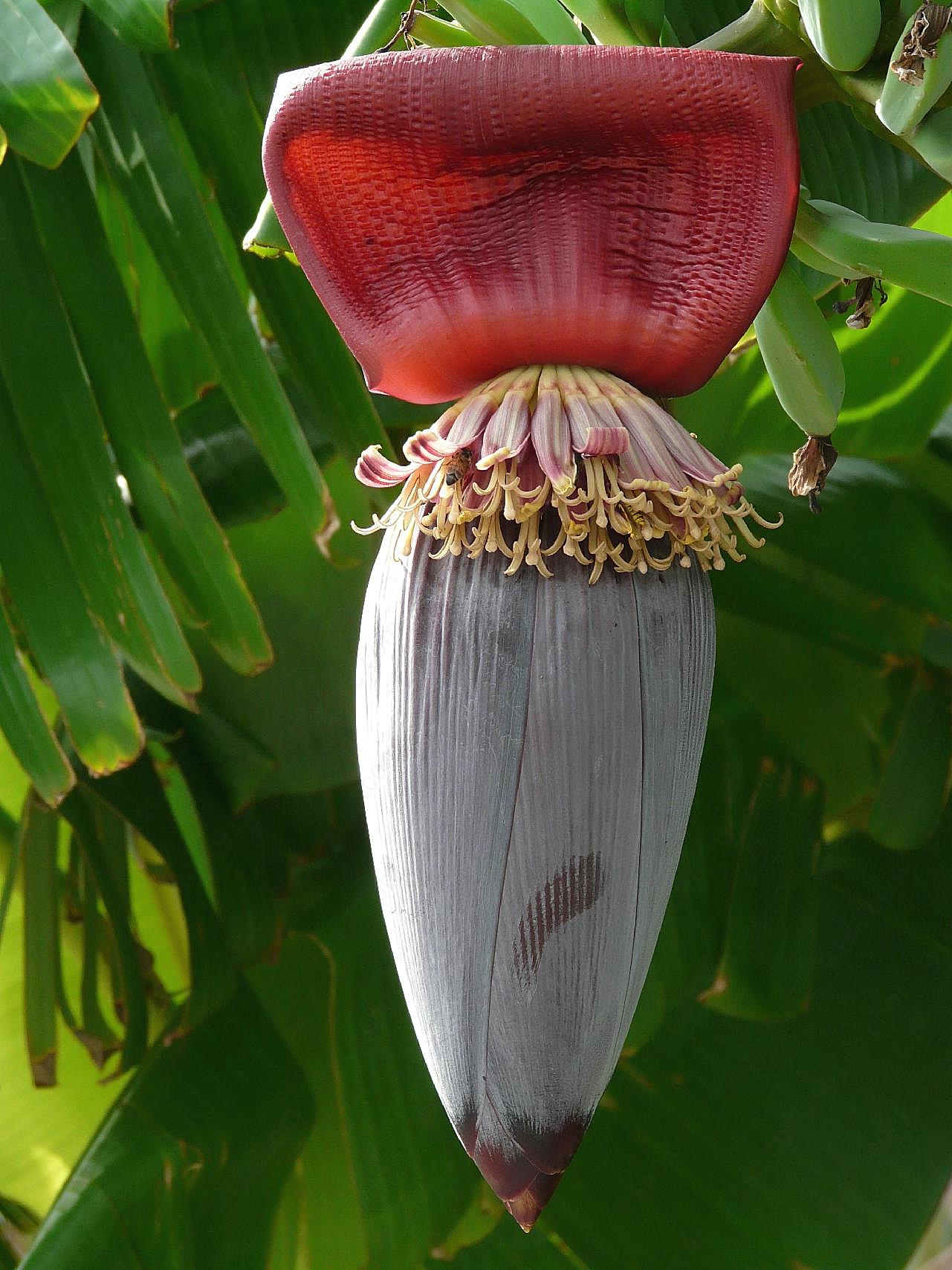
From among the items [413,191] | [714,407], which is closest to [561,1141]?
[413,191]

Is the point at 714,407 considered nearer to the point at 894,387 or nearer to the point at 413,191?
the point at 894,387

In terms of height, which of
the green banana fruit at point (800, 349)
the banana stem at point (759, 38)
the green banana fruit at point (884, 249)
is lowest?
the green banana fruit at point (800, 349)

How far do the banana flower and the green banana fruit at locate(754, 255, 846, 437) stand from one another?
0.13 feet

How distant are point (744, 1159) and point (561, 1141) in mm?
473

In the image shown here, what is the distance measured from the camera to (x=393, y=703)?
0.30 m

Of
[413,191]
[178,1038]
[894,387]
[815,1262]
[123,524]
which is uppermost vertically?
[413,191]

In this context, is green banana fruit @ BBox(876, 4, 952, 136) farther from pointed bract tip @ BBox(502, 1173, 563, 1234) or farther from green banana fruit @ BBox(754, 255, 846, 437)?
pointed bract tip @ BBox(502, 1173, 563, 1234)

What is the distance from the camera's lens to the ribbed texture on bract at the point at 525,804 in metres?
0.28

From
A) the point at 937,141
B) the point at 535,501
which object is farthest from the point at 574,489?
the point at 937,141

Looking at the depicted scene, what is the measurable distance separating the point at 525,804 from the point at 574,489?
0.09m

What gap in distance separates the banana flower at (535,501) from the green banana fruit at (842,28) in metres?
0.01

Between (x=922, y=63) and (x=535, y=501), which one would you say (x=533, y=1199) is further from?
(x=922, y=63)

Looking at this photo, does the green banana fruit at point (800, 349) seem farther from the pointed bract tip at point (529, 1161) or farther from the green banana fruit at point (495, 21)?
the pointed bract tip at point (529, 1161)

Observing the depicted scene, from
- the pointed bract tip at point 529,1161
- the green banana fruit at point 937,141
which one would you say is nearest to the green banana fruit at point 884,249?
the green banana fruit at point 937,141
